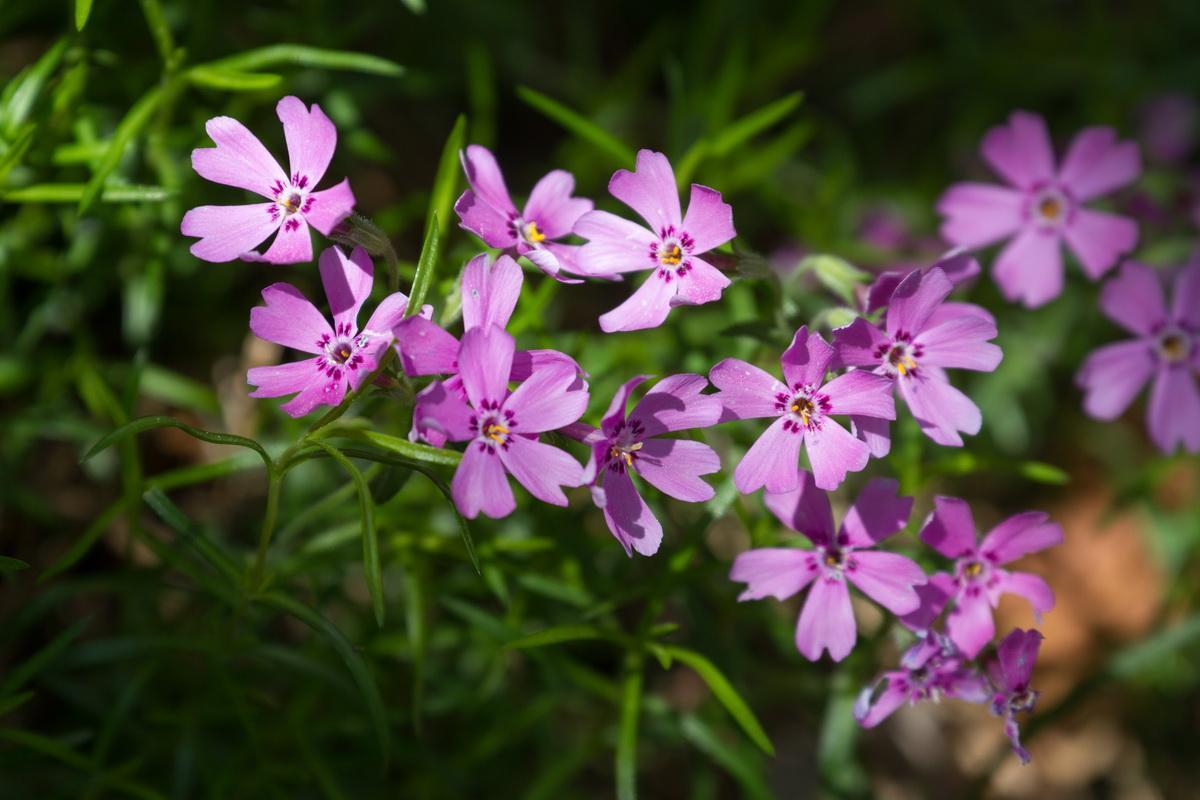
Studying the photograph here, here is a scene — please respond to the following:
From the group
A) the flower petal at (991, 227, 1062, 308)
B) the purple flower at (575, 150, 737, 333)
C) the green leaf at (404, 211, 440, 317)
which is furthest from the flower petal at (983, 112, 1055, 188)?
the green leaf at (404, 211, 440, 317)

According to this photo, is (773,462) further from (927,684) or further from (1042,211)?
(1042,211)

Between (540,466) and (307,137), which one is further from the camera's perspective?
(307,137)

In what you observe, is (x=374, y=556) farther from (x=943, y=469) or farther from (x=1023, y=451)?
(x=1023, y=451)

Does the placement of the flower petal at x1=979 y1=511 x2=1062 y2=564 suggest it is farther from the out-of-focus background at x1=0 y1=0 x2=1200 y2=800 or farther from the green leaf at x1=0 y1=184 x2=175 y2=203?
the green leaf at x1=0 y1=184 x2=175 y2=203

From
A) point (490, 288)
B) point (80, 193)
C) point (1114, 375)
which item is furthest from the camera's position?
point (1114, 375)

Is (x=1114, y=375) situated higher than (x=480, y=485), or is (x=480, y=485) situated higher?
(x=480, y=485)

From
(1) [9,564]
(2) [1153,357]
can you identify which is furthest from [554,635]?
(2) [1153,357]
